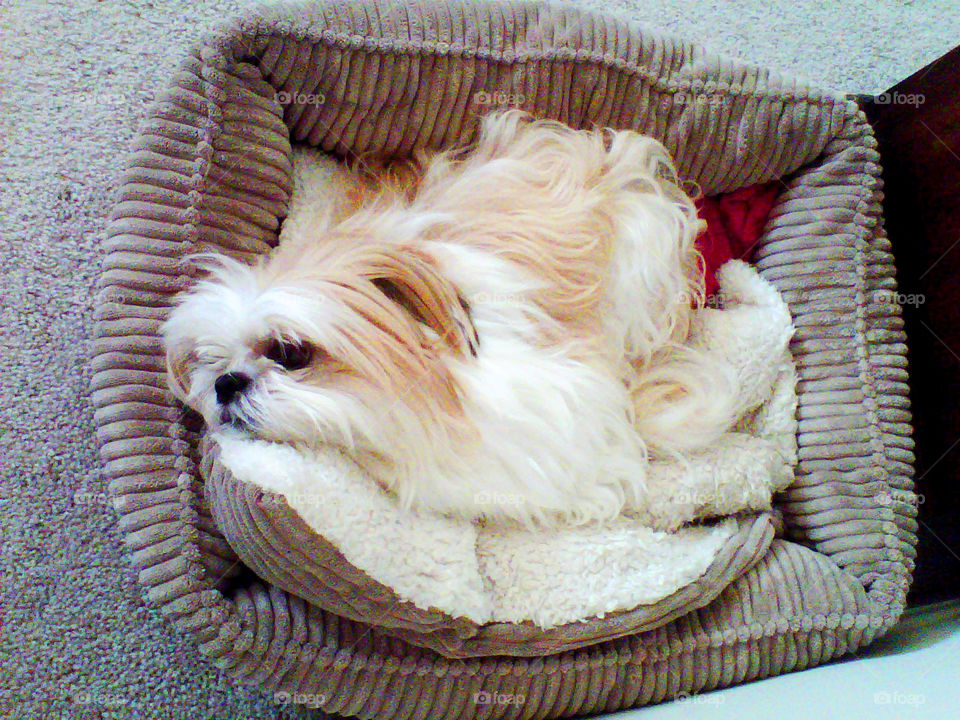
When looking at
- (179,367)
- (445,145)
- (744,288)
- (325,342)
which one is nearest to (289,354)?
(325,342)

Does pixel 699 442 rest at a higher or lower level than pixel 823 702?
higher

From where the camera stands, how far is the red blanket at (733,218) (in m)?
1.51

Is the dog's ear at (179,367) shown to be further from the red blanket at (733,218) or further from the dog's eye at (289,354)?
the red blanket at (733,218)

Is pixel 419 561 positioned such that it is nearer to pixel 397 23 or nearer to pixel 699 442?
pixel 699 442

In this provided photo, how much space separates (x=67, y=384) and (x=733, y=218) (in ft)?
4.48

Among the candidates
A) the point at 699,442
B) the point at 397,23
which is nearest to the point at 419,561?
the point at 699,442

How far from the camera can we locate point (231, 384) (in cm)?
110

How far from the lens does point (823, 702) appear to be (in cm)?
115

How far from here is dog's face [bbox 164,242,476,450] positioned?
106cm

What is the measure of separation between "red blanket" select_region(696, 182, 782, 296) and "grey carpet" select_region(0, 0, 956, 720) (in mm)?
1137

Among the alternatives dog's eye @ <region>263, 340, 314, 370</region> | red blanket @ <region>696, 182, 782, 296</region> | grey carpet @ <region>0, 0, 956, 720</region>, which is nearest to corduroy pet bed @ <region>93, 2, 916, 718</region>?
red blanket @ <region>696, 182, 782, 296</region>

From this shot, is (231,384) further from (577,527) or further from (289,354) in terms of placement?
(577,527)

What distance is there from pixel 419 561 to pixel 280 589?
9.9 inches

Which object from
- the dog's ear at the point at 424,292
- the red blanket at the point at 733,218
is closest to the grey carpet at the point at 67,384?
the dog's ear at the point at 424,292
